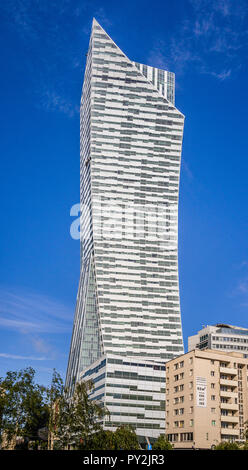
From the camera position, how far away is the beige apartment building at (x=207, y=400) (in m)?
104

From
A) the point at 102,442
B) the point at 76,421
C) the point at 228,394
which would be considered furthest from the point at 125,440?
the point at 228,394

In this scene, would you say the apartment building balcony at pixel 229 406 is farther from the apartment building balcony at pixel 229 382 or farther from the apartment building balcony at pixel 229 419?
A: the apartment building balcony at pixel 229 382

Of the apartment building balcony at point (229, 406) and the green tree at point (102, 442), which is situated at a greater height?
the apartment building balcony at point (229, 406)

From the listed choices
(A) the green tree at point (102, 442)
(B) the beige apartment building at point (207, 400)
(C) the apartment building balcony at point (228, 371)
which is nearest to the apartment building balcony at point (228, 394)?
(B) the beige apartment building at point (207, 400)

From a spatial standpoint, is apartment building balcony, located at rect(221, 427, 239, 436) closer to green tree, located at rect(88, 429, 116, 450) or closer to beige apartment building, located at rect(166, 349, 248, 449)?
beige apartment building, located at rect(166, 349, 248, 449)

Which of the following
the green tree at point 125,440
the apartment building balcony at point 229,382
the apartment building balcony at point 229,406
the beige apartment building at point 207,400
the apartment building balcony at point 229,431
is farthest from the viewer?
the apartment building balcony at point 229,382

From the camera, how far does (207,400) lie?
106 metres

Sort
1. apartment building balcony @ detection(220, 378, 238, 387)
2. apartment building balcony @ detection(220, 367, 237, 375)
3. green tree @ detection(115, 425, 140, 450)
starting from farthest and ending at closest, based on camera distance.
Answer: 1. apartment building balcony @ detection(220, 367, 237, 375)
2. apartment building balcony @ detection(220, 378, 238, 387)
3. green tree @ detection(115, 425, 140, 450)

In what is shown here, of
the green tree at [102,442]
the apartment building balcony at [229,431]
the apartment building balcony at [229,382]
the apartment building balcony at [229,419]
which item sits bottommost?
the green tree at [102,442]

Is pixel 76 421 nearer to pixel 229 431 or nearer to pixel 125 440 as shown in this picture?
pixel 125 440

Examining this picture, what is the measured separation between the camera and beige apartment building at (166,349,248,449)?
342 ft

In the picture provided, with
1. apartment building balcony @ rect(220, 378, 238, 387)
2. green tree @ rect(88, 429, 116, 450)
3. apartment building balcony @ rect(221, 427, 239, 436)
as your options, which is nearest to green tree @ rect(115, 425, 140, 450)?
green tree @ rect(88, 429, 116, 450)
